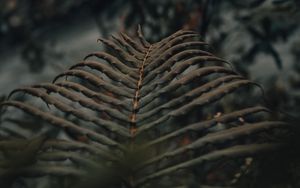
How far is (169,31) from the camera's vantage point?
9.86 ft

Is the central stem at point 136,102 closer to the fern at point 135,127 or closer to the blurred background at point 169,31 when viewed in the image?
the fern at point 135,127

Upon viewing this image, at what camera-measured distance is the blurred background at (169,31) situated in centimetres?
271

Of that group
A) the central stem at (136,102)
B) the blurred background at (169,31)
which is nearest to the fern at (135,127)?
the central stem at (136,102)

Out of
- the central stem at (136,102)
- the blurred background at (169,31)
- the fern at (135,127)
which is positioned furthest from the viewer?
the blurred background at (169,31)

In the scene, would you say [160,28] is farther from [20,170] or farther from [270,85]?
[20,170]

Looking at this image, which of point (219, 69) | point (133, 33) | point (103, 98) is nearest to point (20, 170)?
point (103, 98)

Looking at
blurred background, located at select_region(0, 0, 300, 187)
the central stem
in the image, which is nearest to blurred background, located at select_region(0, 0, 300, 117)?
blurred background, located at select_region(0, 0, 300, 187)

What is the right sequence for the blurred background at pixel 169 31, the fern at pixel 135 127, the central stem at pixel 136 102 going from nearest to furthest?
the fern at pixel 135 127, the central stem at pixel 136 102, the blurred background at pixel 169 31

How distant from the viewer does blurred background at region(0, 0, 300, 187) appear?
271 centimetres

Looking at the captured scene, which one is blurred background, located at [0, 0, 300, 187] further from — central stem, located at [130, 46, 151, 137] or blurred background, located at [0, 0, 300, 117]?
central stem, located at [130, 46, 151, 137]

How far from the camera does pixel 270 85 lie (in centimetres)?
329

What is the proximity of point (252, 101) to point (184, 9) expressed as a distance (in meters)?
0.50

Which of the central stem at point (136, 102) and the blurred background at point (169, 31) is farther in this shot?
the blurred background at point (169, 31)

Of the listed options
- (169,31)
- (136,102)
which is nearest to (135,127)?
(136,102)
